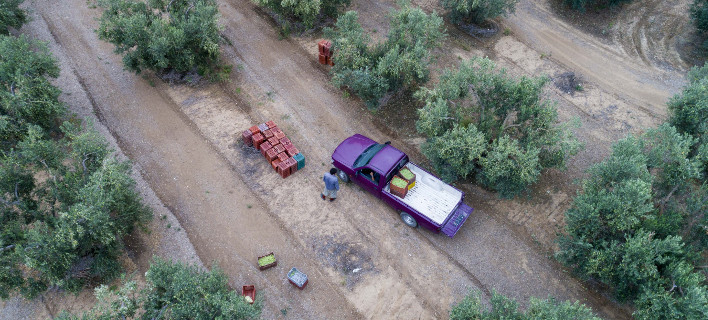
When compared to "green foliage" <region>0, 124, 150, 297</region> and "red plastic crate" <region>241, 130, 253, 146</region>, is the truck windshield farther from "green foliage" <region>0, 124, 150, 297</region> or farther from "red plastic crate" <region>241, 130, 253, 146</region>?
"green foliage" <region>0, 124, 150, 297</region>

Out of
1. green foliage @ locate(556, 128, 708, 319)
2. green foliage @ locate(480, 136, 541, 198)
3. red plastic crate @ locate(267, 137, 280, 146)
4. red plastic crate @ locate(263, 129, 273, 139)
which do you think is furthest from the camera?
red plastic crate @ locate(263, 129, 273, 139)

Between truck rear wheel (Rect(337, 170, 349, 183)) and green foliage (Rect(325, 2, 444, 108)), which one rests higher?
green foliage (Rect(325, 2, 444, 108))

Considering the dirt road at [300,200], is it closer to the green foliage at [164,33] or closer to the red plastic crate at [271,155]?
the red plastic crate at [271,155]

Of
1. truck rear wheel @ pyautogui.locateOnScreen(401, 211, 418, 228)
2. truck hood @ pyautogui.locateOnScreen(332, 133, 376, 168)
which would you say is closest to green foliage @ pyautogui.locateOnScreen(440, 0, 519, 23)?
truck hood @ pyautogui.locateOnScreen(332, 133, 376, 168)

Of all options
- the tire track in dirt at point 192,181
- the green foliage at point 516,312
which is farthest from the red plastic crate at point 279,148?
the green foliage at point 516,312

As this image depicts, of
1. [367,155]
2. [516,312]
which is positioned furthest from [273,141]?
[516,312]

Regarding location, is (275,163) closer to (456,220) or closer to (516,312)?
(456,220)
